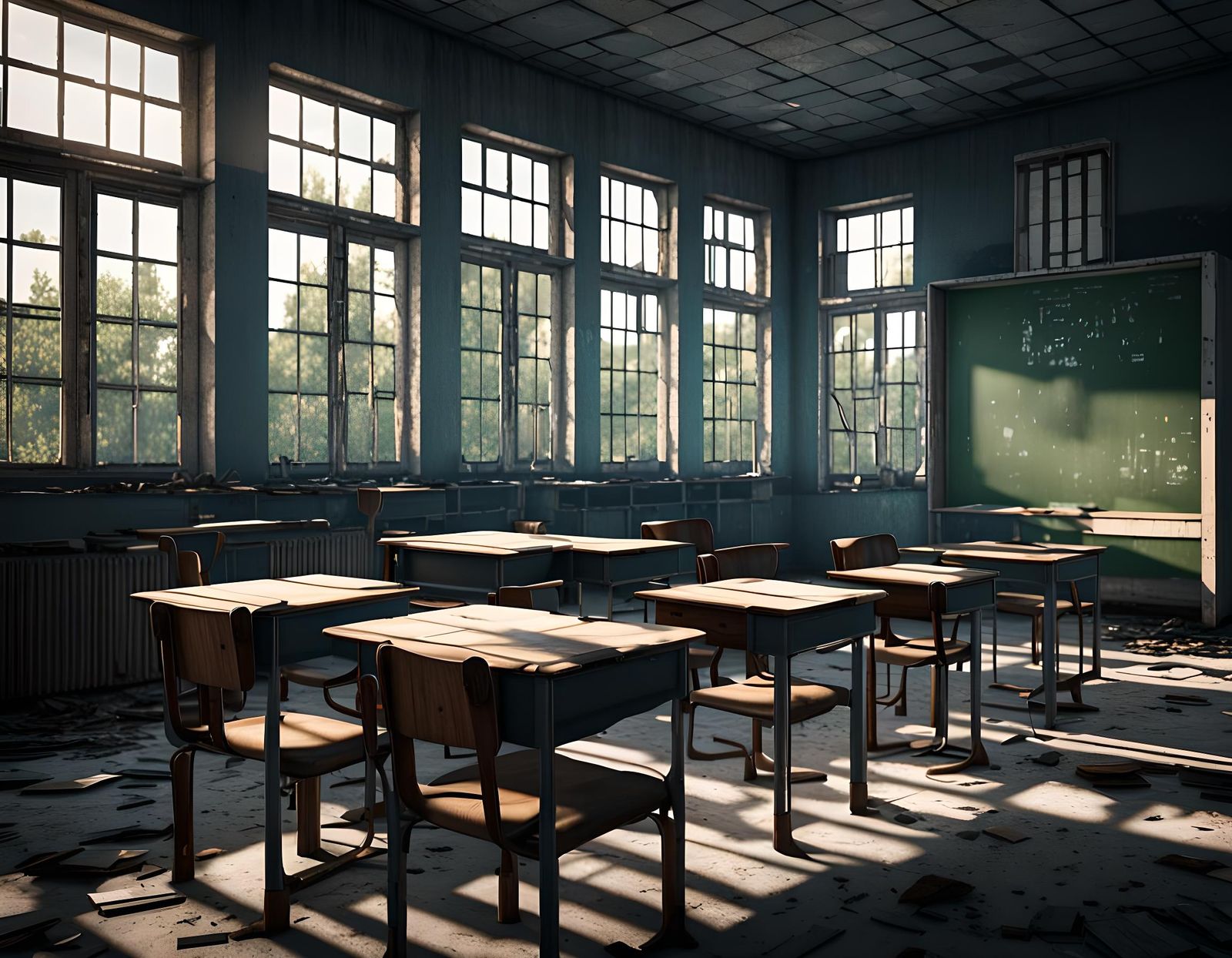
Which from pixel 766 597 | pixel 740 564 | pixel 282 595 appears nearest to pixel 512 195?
pixel 740 564

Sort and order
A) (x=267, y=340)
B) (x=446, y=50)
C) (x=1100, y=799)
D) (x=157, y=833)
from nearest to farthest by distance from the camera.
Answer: (x=157, y=833)
(x=1100, y=799)
(x=267, y=340)
(x=446, y=50)

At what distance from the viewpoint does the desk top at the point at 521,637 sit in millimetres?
2484

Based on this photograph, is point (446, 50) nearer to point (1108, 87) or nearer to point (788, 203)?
point (788, 203)

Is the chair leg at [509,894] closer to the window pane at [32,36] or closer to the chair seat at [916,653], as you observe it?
the chair seat at [916,653]

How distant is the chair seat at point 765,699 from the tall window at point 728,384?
6.60 m

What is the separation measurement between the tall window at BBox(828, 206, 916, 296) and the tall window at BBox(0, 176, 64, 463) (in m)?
7.57

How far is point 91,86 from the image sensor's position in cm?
609

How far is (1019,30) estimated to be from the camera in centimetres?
795

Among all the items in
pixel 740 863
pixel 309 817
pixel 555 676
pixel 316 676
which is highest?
pixel 555 676

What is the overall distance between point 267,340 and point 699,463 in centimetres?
468

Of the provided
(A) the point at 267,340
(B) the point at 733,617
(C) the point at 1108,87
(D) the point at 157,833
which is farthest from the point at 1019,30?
(D) the point at 157,833

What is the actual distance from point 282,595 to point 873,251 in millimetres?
8852

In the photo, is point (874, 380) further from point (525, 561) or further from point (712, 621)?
point (712, 621)

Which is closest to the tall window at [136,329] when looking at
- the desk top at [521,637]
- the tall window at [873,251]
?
the desk top at [521,637]
